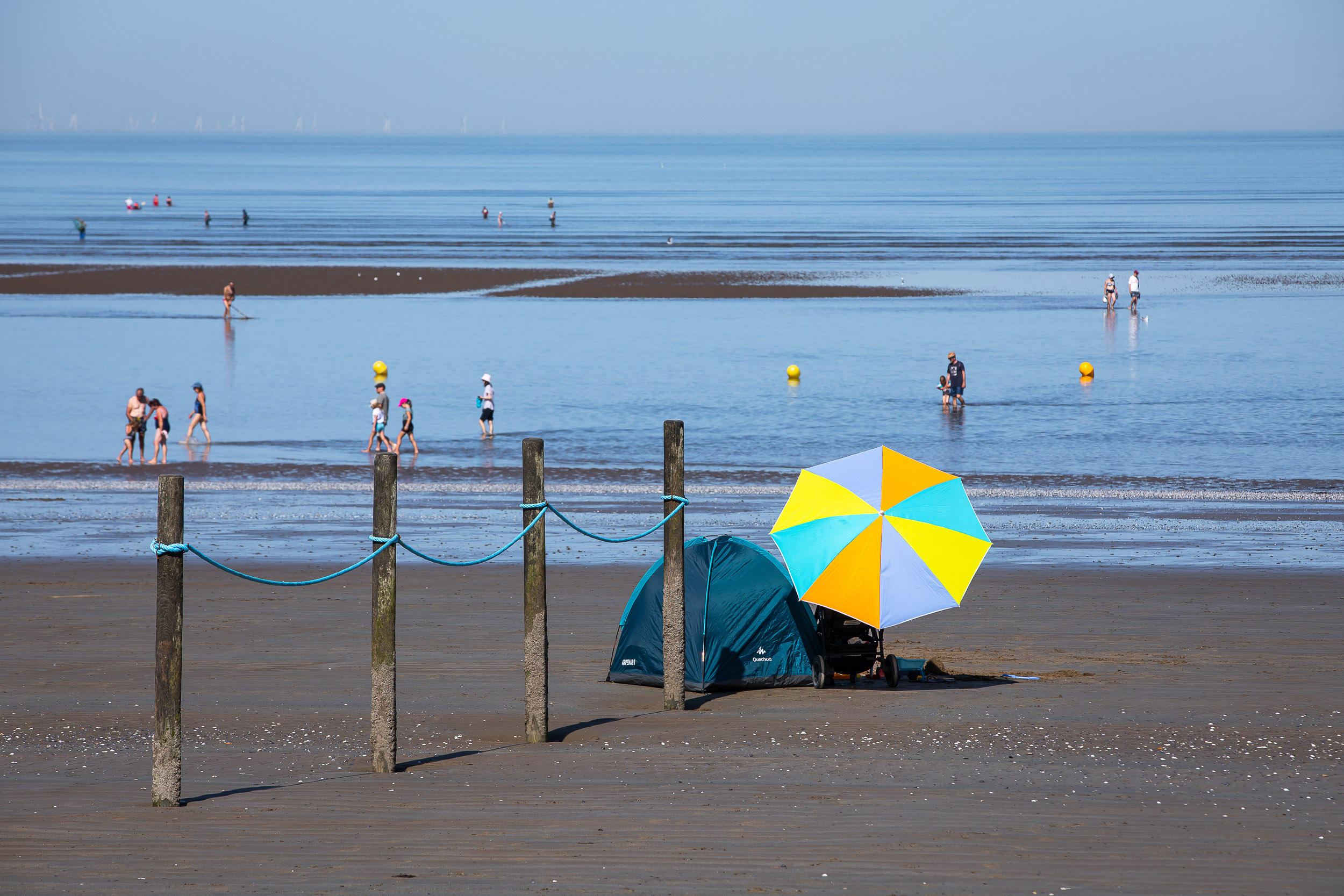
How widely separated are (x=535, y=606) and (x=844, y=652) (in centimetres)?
320

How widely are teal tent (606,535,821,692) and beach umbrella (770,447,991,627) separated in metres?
0.73

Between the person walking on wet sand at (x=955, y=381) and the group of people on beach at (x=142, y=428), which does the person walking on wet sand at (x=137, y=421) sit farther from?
the person walking on wet sand at (x=955, y=381)

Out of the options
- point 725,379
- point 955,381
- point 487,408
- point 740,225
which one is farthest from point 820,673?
point 740,225

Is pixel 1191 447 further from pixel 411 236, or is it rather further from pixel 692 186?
pixel 692 186

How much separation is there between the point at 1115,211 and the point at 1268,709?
108 meters

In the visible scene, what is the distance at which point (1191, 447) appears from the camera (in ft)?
92.5

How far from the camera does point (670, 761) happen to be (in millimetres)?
9336

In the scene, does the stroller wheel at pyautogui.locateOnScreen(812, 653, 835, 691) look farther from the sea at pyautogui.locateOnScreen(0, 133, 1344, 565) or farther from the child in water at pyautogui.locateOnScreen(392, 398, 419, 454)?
the child in water at pyautogui.locateOnScreen(392, 398, 419, 454)

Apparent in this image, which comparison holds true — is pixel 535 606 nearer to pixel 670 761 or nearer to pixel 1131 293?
pixel 670 761

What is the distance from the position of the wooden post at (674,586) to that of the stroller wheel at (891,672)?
1806mm

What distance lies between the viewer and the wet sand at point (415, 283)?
193 ft

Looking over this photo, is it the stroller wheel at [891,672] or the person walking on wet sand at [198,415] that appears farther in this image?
the person walking on wet sand at [198,415]

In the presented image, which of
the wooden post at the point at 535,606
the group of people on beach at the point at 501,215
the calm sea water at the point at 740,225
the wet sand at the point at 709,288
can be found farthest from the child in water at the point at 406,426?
the group of people on beach at the point at 501,215

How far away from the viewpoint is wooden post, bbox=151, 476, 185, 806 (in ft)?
26.3
